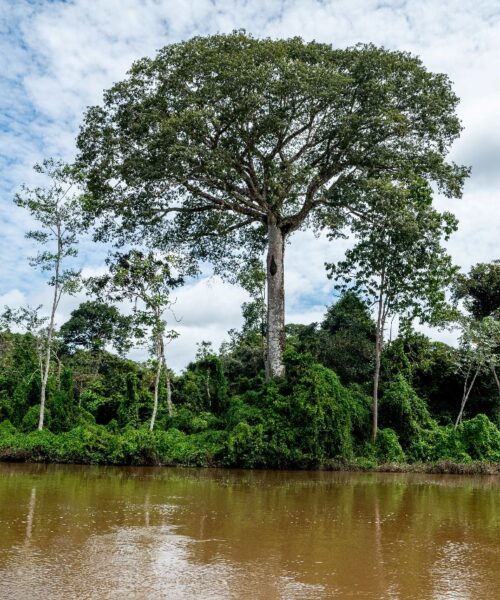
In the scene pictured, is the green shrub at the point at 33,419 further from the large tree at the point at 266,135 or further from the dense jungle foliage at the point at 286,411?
the large tree at the point at 266,135

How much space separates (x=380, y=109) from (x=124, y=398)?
41.2 feet

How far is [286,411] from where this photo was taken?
17609 millimetres

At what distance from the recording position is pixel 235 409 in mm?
18484

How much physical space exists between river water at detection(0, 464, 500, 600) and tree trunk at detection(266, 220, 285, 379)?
7.51 metres

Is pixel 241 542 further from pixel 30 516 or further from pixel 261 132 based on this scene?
pixel 261 132

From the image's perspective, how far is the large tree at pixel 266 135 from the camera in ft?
57.3

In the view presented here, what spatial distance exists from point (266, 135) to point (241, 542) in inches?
579

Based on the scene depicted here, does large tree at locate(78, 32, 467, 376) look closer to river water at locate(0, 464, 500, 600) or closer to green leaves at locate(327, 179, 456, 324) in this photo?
green leaves at locate(327, 179, 456, 324)

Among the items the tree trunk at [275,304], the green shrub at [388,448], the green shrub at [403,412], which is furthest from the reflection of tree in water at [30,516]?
the green shrub at [403,412]

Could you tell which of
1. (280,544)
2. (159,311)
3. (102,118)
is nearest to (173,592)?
(280,544)

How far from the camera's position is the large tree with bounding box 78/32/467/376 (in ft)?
57.3

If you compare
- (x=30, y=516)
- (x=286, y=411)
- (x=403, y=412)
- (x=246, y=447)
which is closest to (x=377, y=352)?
(x=403, y=412)

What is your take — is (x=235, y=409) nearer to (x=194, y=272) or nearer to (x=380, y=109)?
(x=194, y=272)

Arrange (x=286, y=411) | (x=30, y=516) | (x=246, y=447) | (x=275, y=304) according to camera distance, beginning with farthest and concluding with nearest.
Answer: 1. (x=275, y=304)
2. (x=286, y=411)
3. (x=246, y=447)
4. (x=30, y=516)
